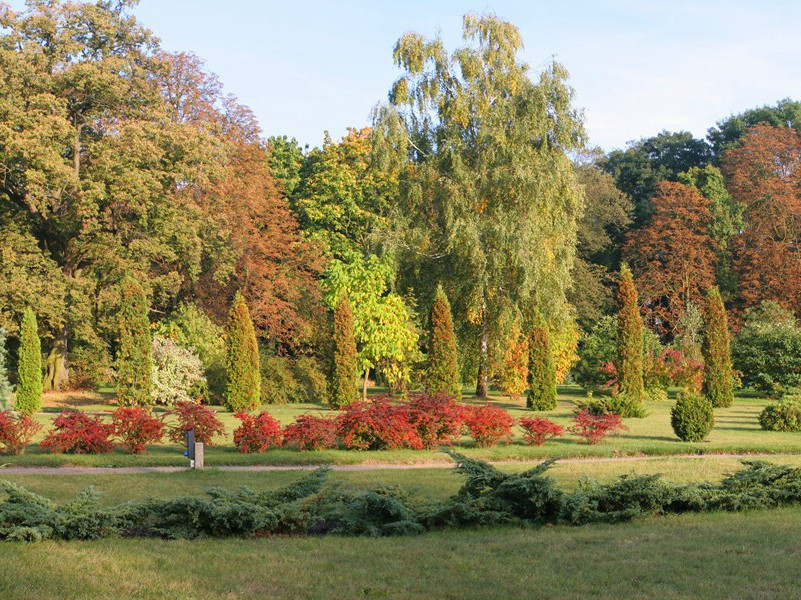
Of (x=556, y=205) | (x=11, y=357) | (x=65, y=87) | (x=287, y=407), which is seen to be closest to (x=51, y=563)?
(x=287, y=407)

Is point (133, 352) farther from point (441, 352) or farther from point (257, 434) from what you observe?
point (257, 434)

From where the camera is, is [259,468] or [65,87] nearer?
[259,468]

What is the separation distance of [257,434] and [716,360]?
1930cm

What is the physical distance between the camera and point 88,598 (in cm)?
594

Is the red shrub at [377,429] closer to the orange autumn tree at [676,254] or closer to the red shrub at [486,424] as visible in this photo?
the red shrub at [486,424]

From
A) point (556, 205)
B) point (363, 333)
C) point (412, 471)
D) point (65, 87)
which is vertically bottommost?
point (412, 471)

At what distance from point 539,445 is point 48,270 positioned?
2184cm

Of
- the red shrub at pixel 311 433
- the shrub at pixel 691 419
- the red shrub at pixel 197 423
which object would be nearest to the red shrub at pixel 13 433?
the red shrub at pixel 197 423

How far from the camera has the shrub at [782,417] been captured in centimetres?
2122

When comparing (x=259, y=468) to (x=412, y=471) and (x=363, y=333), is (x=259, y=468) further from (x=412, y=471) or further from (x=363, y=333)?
(x=363, y=333)

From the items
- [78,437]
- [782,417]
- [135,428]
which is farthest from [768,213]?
[78,437]

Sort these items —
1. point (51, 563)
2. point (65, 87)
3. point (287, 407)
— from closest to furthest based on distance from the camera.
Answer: point (51, 563), point (287, 407), point (65, 87)

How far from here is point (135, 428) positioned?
51.3 ft

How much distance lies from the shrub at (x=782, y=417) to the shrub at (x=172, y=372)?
16846mm
